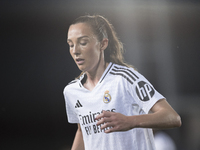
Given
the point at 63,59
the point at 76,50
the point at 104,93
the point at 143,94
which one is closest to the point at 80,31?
the point at 76,50

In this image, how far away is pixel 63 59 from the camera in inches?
53.7

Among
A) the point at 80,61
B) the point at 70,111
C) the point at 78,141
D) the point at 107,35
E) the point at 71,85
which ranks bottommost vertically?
the point at 78,141

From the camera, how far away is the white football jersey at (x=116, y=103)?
3.51ft

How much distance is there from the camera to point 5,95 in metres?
1.37

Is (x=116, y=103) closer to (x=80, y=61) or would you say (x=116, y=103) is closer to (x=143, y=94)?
(x=143, y=94)

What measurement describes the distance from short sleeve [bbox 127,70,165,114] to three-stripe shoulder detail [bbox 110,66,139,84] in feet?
0.05

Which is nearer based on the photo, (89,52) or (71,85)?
(89,52)

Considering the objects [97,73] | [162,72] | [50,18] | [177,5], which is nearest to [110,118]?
[97,73]

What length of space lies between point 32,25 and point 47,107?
0.50 meters

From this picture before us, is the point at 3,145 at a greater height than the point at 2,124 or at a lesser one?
lesser

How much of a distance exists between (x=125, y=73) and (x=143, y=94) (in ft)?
0.46

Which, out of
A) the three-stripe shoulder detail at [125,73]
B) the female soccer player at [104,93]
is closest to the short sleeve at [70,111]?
the female soccer player at [104,93]

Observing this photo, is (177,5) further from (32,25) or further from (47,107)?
(47,107)

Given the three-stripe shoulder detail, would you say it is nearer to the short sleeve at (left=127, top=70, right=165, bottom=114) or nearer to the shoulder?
the short sleeve at (left=127, top=70, right=165, bottom=114)
